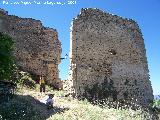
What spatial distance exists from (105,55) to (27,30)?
8083mm

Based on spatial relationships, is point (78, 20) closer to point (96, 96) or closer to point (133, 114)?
point (96, 96)

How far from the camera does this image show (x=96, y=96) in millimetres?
→ 17672

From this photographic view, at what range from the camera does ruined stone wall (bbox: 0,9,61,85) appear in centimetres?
2384

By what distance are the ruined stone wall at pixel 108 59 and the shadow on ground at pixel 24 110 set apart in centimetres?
355

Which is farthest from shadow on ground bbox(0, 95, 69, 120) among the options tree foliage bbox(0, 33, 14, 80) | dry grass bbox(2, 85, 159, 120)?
tree foliage bbox(0, 33, 14, 80)

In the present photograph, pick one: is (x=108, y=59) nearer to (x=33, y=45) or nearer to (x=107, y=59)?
(x=107, y=59)

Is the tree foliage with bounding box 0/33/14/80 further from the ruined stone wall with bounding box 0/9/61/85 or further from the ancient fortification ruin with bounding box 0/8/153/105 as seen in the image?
the ruined stone wall with bounding box 0/9/61/85

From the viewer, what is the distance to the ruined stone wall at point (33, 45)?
2384 centimetres

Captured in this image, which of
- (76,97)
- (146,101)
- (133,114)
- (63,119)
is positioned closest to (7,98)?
(63,119)

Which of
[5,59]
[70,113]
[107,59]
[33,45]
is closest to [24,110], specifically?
[70,113]

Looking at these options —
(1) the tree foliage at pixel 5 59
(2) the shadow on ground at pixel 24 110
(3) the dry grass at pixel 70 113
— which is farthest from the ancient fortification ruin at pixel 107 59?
(1) the tree foliage at pixel 5 59

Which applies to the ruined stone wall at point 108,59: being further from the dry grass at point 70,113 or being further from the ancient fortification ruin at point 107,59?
the dry grass at point 70,113

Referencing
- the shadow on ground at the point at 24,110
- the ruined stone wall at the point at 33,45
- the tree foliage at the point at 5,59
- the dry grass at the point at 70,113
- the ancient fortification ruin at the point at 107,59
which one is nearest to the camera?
the shadow on ground at the point at 24,110

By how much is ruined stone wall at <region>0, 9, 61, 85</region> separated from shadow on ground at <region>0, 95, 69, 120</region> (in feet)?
30.3
